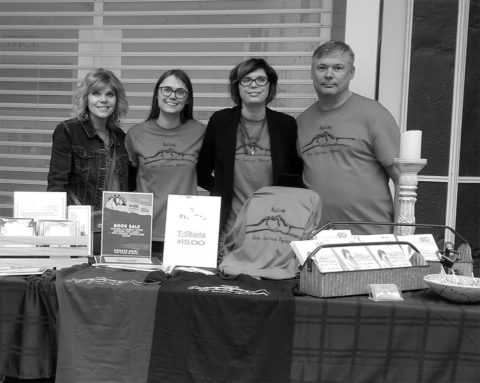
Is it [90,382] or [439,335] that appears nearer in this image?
[439,335]

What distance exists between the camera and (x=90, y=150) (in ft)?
6.55

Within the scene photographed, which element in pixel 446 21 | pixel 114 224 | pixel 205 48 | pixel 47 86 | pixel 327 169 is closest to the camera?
pixel 114 224

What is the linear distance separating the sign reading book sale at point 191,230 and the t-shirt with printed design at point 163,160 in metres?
0.27

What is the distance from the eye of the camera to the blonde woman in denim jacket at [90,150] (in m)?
1.96

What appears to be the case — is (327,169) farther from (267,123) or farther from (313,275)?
(313,275)

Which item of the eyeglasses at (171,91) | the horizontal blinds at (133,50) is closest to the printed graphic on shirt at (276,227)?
the eyeglasses at (171,91)

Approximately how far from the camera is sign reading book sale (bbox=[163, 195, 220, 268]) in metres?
1.70

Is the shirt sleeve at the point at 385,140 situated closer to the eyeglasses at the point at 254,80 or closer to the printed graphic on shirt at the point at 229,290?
the eyeglasses at the point at 254,80

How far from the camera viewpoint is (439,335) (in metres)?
1.30

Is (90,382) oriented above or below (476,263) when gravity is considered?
below

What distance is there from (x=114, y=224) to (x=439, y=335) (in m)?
1.08

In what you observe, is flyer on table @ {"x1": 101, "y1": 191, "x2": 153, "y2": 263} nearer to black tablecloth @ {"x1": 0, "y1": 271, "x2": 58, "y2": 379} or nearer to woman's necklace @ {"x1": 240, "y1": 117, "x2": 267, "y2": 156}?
black tablecloth @ {"x1": 0, "y1": 271, "x2": 58, "y2": 379}

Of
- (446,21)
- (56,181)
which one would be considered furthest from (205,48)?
(56,181)

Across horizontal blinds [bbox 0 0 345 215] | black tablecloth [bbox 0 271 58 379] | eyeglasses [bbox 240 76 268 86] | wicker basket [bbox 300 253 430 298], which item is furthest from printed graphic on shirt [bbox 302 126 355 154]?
horizontal blinds [bbox 0 0 345 215]
